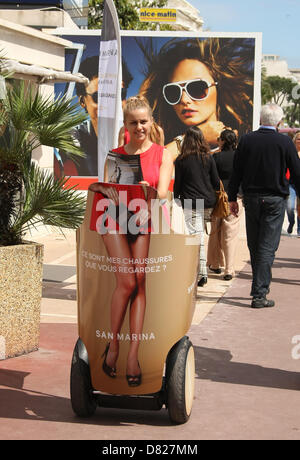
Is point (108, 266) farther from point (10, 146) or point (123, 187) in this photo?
point (10, 146)

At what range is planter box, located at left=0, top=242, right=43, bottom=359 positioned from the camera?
5.99 metres

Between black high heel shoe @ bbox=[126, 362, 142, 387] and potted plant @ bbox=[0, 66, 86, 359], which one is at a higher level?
potted plant @ bbox=[0, 66, 86, 359]

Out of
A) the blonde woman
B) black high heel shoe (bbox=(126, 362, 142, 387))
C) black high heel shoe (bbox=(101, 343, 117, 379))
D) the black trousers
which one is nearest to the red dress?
the blonde woman

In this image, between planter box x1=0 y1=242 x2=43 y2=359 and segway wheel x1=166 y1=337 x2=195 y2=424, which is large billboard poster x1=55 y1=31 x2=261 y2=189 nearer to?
planter box x1=0 y1=242 x2=43 y2=359

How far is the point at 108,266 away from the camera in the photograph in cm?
451

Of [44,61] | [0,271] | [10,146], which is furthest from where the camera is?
[44,61]

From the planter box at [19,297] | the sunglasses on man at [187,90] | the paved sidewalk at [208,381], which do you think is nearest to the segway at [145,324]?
the paved sidewalk at [208,381]

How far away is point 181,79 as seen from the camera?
20.0 m

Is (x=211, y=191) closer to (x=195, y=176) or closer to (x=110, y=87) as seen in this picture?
(x=195, y=176)

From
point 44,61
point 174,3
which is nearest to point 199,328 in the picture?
point 44,61

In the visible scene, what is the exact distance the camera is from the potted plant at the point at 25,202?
606cm

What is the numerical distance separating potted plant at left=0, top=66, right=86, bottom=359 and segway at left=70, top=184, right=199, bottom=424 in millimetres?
1453

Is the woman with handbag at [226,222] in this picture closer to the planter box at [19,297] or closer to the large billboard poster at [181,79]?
the planter box at [19,297]
